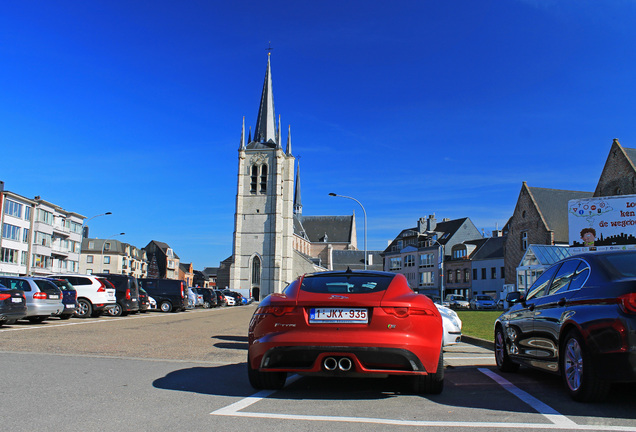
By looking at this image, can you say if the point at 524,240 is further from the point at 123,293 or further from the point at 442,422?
the point at 442,422

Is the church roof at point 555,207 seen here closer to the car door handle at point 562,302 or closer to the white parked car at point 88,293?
the white parked car at point 88,293

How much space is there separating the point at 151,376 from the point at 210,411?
91.0 inches

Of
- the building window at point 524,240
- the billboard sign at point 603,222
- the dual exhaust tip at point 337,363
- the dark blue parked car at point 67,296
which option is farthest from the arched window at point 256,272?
the dual exhaust tip at point 337,363

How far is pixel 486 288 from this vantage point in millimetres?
66312

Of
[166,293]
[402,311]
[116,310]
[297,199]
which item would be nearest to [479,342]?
[402,311]

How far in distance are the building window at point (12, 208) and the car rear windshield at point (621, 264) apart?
62.6 meters

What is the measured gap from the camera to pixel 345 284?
235 inches

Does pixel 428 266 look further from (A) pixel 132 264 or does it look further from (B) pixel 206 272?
(B) pixel 206 272

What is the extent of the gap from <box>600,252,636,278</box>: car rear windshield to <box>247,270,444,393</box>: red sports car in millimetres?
1684

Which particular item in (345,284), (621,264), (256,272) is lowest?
(345,284)

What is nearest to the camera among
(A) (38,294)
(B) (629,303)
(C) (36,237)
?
(B) (629,303)

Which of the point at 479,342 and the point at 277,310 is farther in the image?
the point at 479,342

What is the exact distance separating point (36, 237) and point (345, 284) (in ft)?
220

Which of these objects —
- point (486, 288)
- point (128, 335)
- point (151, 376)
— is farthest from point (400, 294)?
point (486, 288)
